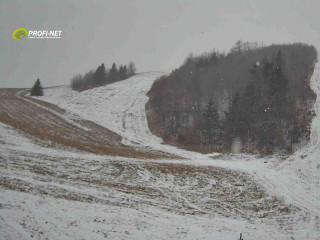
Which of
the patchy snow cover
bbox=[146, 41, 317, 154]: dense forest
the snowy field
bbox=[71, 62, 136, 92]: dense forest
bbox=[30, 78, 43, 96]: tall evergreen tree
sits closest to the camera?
the patchy snow cover

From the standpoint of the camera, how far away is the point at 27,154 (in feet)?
59.8

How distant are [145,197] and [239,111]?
102 ft

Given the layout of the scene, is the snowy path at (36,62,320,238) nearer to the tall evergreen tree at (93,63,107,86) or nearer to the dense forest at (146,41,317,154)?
the dense forest at (146,41,317,154)

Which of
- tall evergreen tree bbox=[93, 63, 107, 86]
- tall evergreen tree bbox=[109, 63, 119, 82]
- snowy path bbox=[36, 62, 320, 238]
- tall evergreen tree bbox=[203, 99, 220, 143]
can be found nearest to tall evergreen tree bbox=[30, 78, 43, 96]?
snowy path bbox=[36, 62, 320, 238]

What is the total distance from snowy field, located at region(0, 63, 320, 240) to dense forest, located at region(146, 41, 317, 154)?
32.0 ft

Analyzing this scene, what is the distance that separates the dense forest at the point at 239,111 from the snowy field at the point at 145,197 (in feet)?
32.0

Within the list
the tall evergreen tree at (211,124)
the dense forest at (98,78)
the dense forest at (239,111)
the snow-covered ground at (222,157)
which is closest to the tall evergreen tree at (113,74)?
the dense forest at (98,78)

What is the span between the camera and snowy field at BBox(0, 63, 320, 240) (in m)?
10.1

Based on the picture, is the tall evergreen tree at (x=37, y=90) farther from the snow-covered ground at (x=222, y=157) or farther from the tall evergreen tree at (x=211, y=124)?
the tall evergreen tree at (x=211, y=124)

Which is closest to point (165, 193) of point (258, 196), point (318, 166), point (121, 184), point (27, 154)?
point (121, 184)

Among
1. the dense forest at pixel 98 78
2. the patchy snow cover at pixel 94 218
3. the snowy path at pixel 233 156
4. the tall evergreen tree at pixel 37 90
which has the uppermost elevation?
the dense forest at pixel 98 78

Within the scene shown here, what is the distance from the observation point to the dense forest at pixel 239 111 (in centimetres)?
3575

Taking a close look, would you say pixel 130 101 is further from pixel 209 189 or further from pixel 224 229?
pixel 224 229

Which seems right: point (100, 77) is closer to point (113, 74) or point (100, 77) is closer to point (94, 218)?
point (113, 74)
